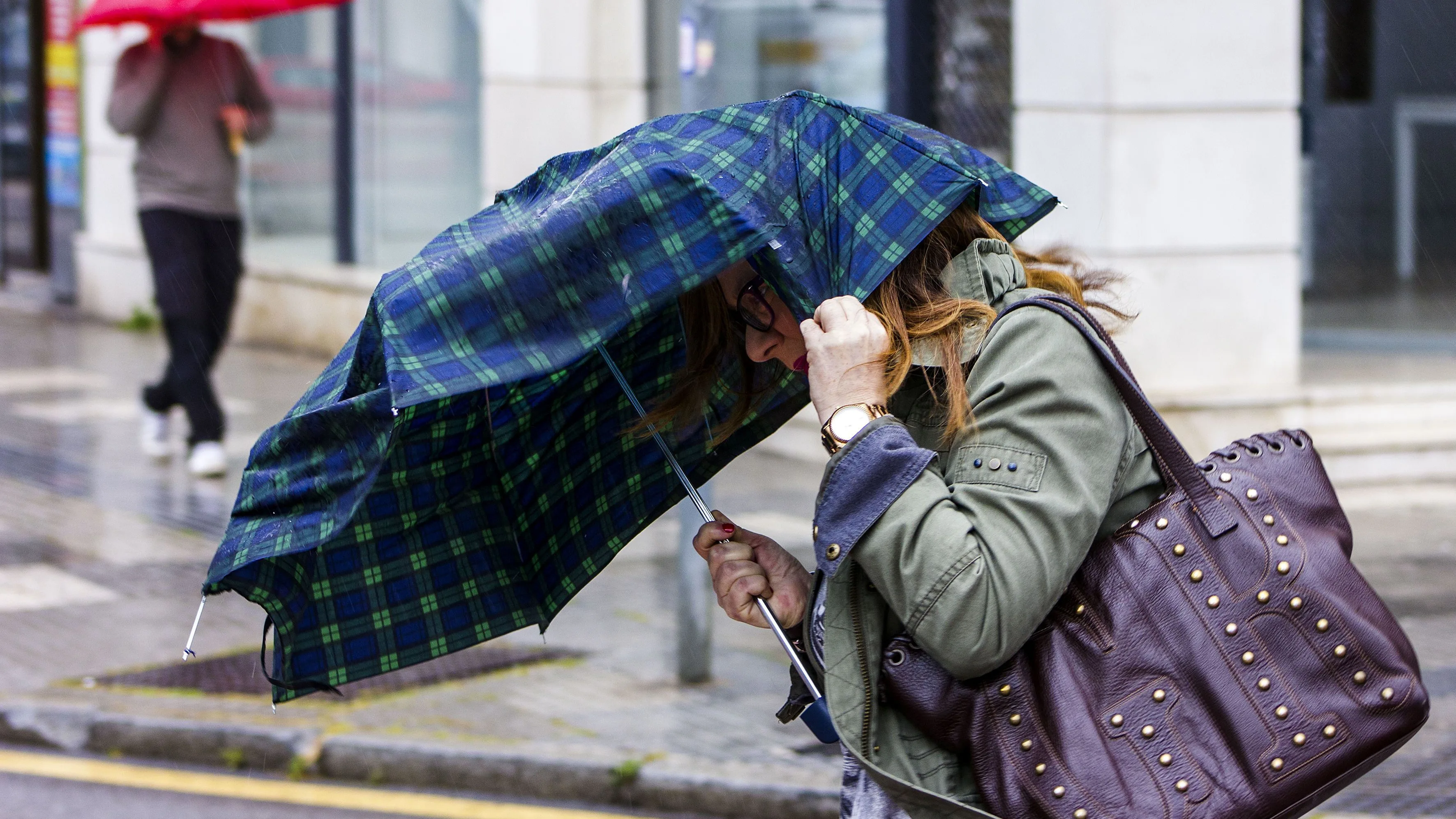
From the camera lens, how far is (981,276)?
2.08 meters

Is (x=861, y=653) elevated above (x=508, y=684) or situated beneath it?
elevated above

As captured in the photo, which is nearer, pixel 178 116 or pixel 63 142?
pixel 178 116

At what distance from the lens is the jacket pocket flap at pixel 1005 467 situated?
1917 millimetres

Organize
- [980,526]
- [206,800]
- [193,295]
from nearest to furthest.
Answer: [980,526], [206,800], [193,295]

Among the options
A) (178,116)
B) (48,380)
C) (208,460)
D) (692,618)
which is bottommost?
(692,618)

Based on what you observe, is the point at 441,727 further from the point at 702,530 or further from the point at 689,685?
the point at 702,530

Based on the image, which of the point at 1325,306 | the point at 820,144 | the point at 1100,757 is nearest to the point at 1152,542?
the point at 1100,757

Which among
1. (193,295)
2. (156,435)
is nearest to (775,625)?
(193,295)

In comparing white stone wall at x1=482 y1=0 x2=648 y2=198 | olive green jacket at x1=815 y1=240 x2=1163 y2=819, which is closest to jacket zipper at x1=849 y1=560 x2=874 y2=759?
olive green jacket at x1=815 y1=240 x2=1163 y2=819

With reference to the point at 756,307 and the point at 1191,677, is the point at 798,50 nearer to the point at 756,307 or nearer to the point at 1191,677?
the point at 756,307

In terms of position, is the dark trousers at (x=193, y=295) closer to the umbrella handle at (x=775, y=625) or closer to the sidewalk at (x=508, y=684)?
the sidewalk at (x=508, y=684)

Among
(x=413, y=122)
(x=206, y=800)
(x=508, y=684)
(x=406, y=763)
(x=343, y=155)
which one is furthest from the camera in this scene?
(x=343, y=155)

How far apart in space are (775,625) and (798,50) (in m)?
8.05

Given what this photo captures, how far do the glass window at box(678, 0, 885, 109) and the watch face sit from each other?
7.39 meters
